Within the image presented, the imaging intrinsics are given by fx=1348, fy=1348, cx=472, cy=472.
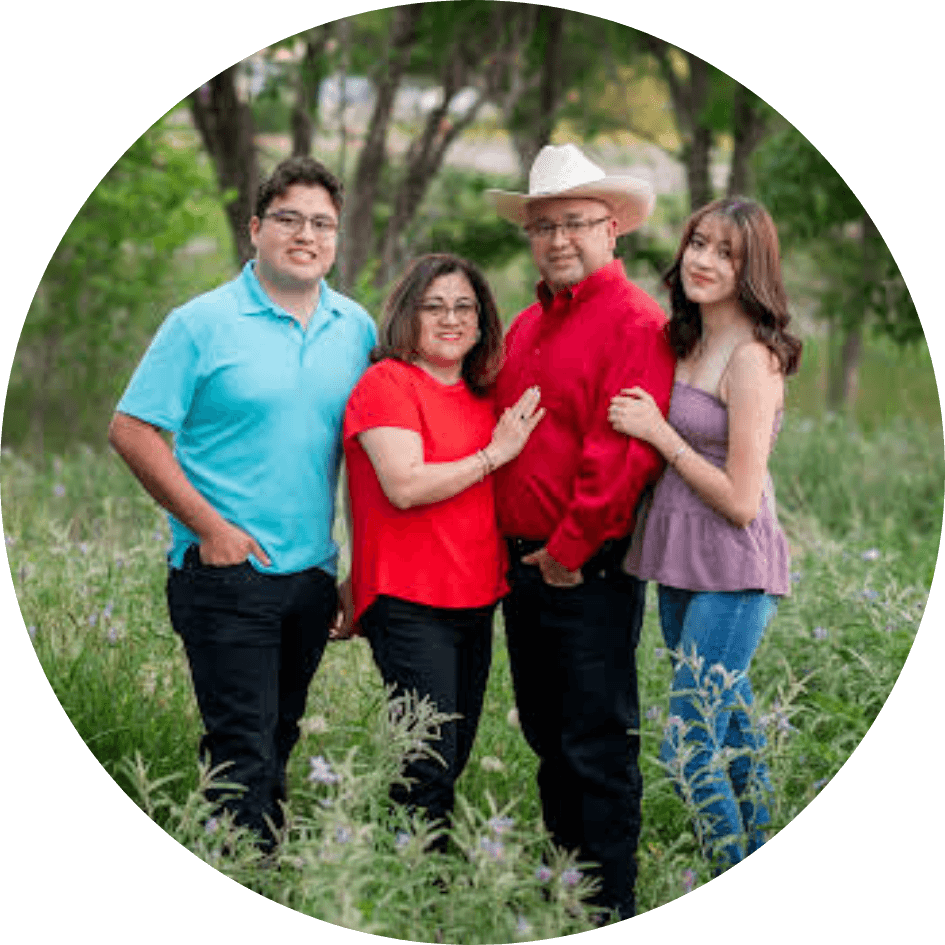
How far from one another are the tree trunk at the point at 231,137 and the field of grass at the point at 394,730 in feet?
6.65

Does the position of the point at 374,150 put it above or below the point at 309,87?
below

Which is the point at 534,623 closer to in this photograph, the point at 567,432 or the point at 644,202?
the point at 567,432

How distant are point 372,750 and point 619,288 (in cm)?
179

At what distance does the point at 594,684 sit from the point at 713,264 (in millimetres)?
1269

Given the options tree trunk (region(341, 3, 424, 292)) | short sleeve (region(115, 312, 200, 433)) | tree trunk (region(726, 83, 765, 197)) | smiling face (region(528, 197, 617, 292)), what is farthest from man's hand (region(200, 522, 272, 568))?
tree trunk (region(726, 83, 765, 197))

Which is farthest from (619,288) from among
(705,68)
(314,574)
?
(705,68)

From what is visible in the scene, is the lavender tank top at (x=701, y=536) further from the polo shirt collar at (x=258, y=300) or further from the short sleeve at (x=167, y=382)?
the short sleeve at (x=167, y=382)

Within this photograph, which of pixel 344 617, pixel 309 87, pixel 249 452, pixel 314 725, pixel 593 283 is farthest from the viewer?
pixel 309 87

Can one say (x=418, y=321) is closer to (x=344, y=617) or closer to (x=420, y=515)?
(x=420, y=515)

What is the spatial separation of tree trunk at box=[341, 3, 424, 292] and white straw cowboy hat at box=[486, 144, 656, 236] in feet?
13.0

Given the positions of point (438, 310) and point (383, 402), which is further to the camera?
point (438, 310)

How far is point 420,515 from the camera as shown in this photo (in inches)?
154

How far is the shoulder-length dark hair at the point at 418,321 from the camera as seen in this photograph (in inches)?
155

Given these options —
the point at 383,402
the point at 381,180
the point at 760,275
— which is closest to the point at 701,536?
the point at 760,275
